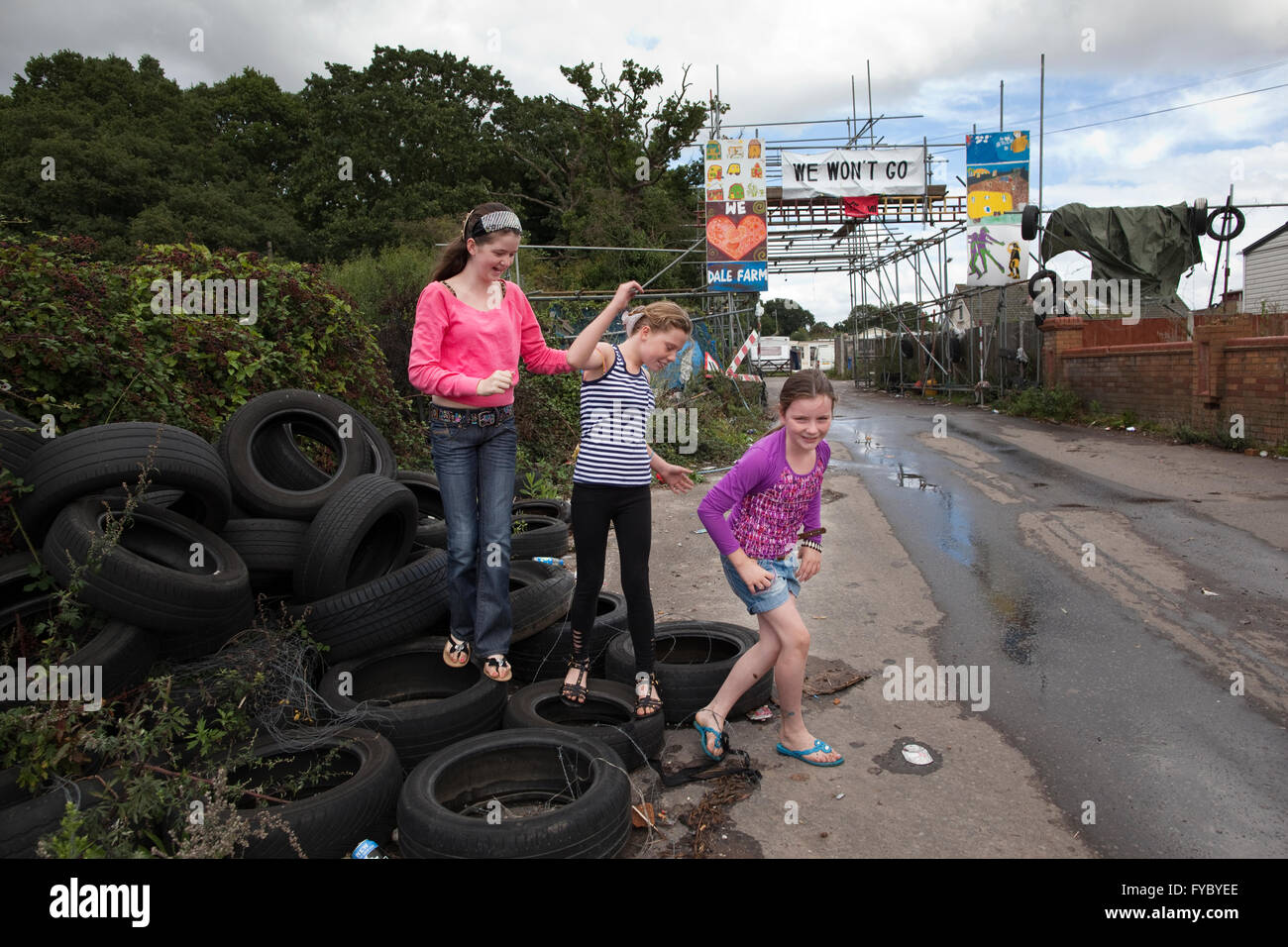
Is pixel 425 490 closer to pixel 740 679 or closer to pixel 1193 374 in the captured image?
pixel 740 679

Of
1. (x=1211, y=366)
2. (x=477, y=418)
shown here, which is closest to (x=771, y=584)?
(x=477, y=418)

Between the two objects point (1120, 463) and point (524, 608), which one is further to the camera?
point (1120, 463)

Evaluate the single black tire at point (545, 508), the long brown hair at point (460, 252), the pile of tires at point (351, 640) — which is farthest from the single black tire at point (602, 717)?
the single black tire at point (545, 508)

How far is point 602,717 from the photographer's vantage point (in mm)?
3670

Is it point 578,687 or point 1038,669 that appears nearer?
point 578,687

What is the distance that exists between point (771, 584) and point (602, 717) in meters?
1.08

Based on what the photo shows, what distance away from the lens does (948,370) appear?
25078 millimetres

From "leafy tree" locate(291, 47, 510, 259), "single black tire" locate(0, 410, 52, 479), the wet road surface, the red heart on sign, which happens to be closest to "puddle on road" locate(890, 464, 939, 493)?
the wet road surface

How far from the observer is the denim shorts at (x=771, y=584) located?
10.8ft

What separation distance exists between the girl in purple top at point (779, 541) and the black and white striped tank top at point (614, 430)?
1.19ft

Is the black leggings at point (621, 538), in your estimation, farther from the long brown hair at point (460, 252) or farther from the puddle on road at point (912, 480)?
the puddle on road at point (912, 480)
